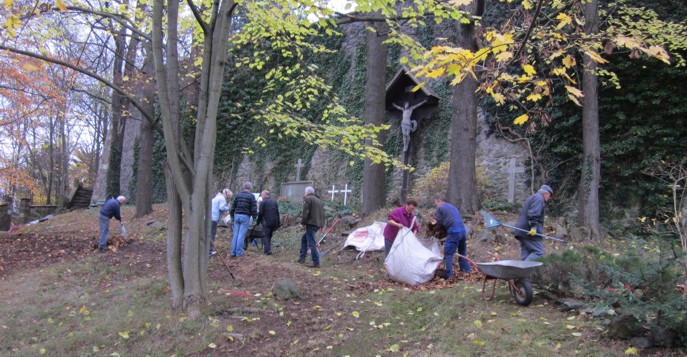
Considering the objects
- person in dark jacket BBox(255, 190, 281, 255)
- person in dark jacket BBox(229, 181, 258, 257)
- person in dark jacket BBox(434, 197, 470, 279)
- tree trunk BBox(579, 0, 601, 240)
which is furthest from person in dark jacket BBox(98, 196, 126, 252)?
tree trunk BBox(579, 0, 601, 240)

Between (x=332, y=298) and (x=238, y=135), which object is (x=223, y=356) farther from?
(x=238, y=135)

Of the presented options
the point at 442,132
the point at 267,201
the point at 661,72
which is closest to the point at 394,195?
the point at 442,132

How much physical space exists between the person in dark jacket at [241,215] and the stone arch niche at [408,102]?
6952 mm

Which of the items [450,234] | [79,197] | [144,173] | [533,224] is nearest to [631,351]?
[533,224]

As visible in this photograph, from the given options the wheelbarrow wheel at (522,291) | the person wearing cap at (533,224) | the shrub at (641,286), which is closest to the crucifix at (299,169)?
the person wearing cap at (533,224)

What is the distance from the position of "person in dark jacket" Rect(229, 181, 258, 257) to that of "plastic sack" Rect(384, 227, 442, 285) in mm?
3943

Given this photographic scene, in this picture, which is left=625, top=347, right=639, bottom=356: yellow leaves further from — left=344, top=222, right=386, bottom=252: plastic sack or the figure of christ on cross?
the figure of christ on cross

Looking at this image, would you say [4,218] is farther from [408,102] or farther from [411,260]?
[411,260]

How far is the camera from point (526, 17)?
5566 millimetres

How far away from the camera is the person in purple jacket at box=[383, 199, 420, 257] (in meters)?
8.72

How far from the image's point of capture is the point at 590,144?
40.0 feet

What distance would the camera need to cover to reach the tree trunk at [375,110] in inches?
553

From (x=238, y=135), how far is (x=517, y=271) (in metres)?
21.2

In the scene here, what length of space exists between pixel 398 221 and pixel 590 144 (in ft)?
21.5
